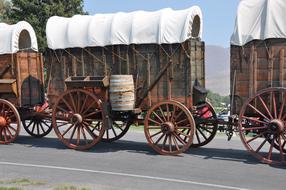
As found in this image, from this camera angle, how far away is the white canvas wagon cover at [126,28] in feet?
34.3

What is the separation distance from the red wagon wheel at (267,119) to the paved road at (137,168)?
1.46ft

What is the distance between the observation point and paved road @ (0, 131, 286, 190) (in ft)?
25.9

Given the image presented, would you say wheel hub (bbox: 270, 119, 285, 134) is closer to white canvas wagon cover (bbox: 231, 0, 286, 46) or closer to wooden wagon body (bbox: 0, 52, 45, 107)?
white canvas wagon cover (bbox: 231, 0, 286, 46)

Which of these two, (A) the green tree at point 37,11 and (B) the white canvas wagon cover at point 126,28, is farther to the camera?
(A) the green tree at point 37,11

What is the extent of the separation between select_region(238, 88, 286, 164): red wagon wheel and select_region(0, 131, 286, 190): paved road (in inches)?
17.5

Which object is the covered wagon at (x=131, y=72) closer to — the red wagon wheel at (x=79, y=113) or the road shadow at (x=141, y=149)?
the red wagon wheel at (x=79, y=113)

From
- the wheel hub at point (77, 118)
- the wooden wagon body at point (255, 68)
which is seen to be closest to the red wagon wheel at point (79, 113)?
the wheel hub at point (77, 118)

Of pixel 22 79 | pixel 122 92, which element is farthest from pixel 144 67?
pixel 22 79

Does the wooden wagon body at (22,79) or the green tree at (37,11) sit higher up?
the green tree at (37,11)

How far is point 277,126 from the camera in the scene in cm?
916

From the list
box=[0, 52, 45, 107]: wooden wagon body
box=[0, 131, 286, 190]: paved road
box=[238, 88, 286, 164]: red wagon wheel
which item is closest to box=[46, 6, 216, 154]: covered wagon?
box=[0, 131, 286, 190]: paved road

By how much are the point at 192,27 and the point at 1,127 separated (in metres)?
5.81

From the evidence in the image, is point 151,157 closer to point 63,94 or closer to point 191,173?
point 191,173

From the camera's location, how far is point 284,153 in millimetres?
9562
